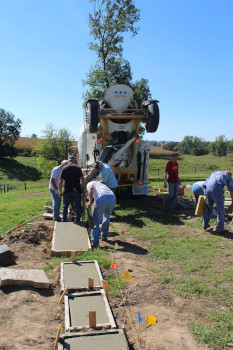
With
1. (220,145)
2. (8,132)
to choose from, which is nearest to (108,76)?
(8,132)

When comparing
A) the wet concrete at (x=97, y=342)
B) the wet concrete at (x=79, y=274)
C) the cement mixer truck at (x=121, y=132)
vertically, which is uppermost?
the cement mixer truck at (x=121, y=132)

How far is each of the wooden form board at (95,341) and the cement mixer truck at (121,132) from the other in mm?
7114

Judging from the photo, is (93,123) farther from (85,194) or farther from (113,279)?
(113,279)

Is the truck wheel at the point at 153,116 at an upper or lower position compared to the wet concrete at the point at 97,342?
upper

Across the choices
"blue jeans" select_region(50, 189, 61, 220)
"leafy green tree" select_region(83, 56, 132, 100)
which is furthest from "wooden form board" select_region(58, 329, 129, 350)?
"leafy green tree" select_region(83, 56, 132, 100)

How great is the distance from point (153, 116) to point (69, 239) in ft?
17.6

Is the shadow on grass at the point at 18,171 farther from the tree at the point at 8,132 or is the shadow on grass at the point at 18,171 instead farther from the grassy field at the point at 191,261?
the grassy field at the point at 191,261

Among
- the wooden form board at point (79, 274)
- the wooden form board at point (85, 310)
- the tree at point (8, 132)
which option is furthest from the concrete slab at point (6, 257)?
the tree at point (8, 132)

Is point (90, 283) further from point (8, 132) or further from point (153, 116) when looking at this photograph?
point (8, 132)

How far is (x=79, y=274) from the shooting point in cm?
523

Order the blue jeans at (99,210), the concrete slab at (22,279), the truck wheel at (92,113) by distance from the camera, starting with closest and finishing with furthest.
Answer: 1. the concrete slab at (22,279)
2. the blue jeans at (99,210)
3. the truck wheel at (92,113)

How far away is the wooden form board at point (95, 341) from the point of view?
3.44 m

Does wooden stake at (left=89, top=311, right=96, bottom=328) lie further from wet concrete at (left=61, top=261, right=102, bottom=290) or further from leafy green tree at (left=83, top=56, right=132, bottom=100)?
leafy green tree at (left=83, top=56, right=132, bottom=100)

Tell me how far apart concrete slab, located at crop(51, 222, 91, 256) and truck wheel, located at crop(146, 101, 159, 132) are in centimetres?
460
